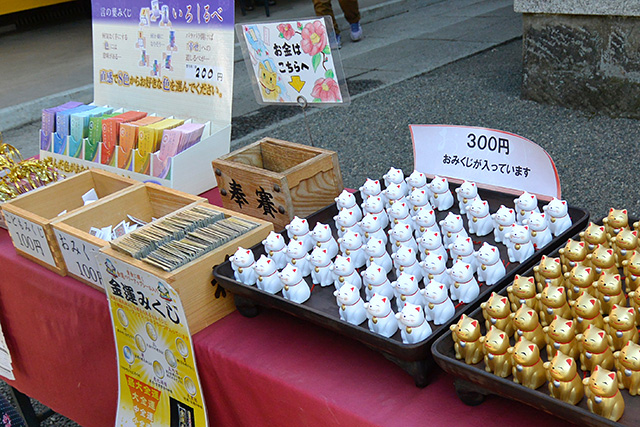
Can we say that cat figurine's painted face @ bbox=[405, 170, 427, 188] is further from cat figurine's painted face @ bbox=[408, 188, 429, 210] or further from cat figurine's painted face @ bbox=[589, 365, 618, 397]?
cat figurine's painted face @ bbox=[589, 365, 618, 397]

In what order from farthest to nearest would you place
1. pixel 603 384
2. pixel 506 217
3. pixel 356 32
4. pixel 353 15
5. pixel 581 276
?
pixel 356 32 → pixel 353 15 → pixel 506 217 → pixel 581 276 → pixel 603 384

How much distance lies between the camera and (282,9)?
838 centimetres

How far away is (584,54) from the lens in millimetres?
4160

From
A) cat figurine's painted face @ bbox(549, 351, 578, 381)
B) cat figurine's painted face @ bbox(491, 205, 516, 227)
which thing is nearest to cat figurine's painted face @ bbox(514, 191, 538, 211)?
cat figurine's painted face @ bbox(491, 205, 516, 227)

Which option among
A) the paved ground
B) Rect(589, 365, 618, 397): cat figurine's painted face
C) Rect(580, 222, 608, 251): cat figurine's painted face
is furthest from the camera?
the paved ground

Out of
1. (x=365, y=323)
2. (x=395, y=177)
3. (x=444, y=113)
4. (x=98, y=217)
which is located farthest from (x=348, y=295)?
(x=444, y=113)

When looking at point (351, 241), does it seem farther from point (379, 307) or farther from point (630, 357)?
point (630, 357)

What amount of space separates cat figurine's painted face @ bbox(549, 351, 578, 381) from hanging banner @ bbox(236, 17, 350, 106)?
96 cm

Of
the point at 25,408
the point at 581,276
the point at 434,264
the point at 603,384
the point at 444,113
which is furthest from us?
the point at 444,113

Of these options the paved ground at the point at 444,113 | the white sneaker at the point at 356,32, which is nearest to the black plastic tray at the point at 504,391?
the paved ground at the point at 444,113

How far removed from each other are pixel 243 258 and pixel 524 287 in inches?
21.5

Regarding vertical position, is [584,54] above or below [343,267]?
below

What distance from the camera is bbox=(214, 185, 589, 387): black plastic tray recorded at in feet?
3.46

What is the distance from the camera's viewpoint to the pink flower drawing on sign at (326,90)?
66.9 inches
